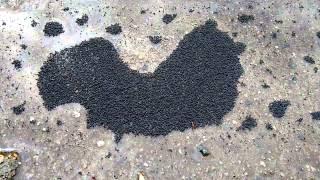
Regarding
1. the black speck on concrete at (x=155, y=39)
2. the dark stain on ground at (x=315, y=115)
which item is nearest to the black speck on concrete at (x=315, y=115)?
the dark stain on ground at (x=315, y=115)

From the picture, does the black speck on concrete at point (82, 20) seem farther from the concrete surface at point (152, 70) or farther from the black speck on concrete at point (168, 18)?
the black speck on concrete at point (168, 18)

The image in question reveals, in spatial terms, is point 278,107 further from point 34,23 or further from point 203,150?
point 34,23

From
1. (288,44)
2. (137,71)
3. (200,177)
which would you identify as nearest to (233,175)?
(200,177)

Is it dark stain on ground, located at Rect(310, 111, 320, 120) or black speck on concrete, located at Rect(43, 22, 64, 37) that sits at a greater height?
black speck on concrete, located at Rect(43, 22, 64, 37)

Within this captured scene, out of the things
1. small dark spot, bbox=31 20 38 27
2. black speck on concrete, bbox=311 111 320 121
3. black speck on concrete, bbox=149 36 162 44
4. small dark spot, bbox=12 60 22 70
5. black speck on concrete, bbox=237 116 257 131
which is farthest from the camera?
small dark spot, bbox=31 20 38 27

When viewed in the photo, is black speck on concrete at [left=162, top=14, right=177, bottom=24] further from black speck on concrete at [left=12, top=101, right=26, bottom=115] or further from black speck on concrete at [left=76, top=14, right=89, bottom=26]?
black speck on concrete at [left=12, top=101, right=26, bottom=115]

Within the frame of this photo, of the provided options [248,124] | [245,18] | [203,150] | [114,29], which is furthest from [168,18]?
[203,150]

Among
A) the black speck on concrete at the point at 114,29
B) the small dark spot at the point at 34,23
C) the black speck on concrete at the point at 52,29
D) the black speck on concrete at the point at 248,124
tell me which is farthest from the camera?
the small dark spot at the point at 34,23

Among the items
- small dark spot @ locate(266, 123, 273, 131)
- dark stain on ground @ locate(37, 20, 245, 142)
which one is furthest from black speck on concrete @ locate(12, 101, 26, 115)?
small dark spot @ locate(266, 123, 273, 131)
